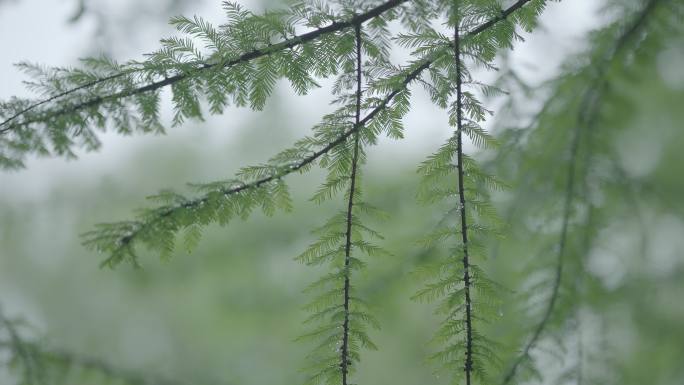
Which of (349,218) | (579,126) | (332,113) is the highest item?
(579,126)

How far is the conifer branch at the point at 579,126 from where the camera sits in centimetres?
152

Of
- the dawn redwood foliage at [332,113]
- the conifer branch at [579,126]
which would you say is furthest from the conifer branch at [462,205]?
the conifer branch at [579,126]

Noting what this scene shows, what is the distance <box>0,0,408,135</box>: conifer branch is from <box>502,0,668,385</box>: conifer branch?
828mm

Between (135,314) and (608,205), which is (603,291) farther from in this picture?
(135,314)

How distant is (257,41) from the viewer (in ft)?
3.28

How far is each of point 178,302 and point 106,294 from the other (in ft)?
3.79

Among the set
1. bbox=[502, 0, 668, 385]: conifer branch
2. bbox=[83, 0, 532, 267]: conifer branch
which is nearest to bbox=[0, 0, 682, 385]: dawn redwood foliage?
bbox=[83, 0, 532, 267]: conifer branch

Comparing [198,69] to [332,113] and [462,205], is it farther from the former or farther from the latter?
[462,205]

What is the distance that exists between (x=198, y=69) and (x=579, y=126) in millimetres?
1418

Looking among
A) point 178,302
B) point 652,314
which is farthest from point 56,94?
point 178,302

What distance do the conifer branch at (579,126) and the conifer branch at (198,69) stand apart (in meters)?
0.83

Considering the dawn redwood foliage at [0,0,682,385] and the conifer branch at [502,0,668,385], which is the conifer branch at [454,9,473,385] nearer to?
the dawn redwood foliage at [0,0,682,385]

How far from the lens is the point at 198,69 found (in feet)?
3.33

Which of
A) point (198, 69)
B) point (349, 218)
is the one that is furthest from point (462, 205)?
point (198, 69)
